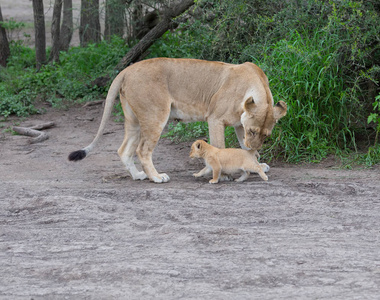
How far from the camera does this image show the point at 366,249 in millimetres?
3936

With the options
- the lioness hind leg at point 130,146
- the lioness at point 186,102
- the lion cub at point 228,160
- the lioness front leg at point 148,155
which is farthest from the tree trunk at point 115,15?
the lion cub at point 228,160

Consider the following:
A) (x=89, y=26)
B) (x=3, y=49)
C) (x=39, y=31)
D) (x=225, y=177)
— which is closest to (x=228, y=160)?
(x=225, y=177)

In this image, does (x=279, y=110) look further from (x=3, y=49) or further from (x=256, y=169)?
(x=3, y=49)

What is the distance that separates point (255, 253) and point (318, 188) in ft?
6.19

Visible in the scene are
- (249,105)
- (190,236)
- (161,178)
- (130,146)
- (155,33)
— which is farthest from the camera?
(155,33)

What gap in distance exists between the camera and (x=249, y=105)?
575 cm

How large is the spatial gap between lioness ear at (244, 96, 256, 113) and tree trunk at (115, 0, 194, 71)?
491cm

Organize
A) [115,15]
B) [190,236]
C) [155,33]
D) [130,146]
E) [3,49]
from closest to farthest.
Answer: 1. [190,236]
2. [130,146]
3. [155,33]
4. [115,15]
5. [3,49]

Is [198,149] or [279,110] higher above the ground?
[279,110]

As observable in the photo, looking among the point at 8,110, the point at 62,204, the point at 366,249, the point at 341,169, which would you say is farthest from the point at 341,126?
the point at 8,110

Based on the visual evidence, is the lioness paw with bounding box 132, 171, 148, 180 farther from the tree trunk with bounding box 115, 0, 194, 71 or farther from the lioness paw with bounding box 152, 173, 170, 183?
the tree trunk with bounding box 115, 0, 194, 71

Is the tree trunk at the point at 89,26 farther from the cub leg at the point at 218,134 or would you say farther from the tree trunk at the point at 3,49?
the cub leg at the point at 218,134

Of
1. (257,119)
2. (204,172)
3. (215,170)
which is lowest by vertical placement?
(204,172)

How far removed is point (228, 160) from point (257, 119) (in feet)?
1.82
